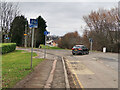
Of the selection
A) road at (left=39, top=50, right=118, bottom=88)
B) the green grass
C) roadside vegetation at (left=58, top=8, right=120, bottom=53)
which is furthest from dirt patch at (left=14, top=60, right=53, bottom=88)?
roadside vegetation at (left=58, top=8, right=120, bottom=53)

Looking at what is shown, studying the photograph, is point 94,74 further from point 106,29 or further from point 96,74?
point 106,29

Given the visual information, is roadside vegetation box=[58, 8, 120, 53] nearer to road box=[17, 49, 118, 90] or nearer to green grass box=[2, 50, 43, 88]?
road box=[17, 49, 118, 90]

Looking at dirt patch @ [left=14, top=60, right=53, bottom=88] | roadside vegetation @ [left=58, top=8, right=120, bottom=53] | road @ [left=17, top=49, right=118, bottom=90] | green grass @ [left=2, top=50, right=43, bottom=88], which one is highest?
roadside vegetation @ [left=58, top=8, right=120, bottom=53]

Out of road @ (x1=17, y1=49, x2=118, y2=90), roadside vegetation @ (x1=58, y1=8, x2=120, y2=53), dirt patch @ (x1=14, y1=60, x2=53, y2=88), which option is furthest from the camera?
roadside vegetation @ (x1=58, y1=8, x2=120, y2=53)

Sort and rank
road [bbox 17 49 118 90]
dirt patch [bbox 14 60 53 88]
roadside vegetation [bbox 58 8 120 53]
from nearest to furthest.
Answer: dirt patch [bbox 14 60 53 88]
road [bbox 17 49 118 90]
roadside vegetation [bbox 58 8 120 53]

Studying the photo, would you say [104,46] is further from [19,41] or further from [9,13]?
[19,41]

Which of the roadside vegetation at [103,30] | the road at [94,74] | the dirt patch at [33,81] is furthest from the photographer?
the roadside vegetation at [103,30]

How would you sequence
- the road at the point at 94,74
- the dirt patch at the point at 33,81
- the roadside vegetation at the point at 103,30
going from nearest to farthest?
the dirt patch at the point at 33,81 → the road at the point at 94,74 → the roadside vegetation at the point at 103,30

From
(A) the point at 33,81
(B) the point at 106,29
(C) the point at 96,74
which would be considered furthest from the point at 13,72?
(B) the point at 106,29

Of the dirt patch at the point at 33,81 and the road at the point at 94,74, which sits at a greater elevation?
the dirt patch at the point at 33,81

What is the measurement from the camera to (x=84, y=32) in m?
41.9

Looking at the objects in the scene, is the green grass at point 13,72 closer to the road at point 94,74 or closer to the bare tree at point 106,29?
the road at point 94,74

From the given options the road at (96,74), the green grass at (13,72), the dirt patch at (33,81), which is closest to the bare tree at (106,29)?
the road at (96,74)

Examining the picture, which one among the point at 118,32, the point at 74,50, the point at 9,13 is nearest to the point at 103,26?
the point at 118,32
